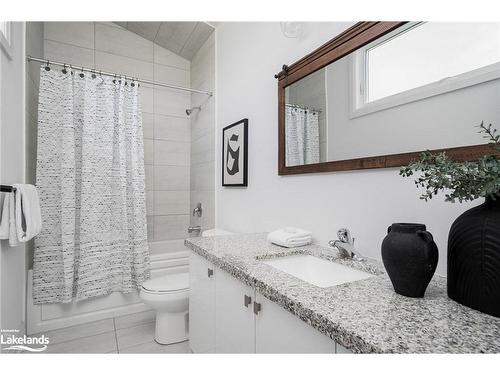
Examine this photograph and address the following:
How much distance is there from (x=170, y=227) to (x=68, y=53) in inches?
79.1

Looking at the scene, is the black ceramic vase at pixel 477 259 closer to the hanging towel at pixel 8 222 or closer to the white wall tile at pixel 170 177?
the hanging towel at pixel 8 222

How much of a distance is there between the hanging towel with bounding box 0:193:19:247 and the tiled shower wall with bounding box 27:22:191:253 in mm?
1659

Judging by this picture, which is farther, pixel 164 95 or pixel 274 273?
pixel 164 95

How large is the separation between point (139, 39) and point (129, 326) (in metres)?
2.89

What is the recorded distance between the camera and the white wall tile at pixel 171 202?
309 centimetres

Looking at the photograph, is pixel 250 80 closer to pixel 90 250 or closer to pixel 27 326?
pixel 90 250

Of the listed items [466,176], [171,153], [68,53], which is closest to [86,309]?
[171,153]

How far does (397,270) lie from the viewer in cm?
77

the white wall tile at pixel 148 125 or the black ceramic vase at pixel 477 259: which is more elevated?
the white wall tile at pixel 148 125

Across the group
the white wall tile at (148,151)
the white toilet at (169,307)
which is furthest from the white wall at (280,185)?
the white wall tile at (148,151)

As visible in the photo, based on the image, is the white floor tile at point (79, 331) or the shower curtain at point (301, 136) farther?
the white floor tile at point (79, 331)

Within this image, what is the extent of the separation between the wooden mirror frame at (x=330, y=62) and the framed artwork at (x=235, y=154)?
1.52 feet

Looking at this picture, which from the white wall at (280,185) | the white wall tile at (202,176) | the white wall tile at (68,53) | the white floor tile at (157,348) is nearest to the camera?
the white wall at (280,185)

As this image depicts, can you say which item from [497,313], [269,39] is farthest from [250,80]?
[497,313]
